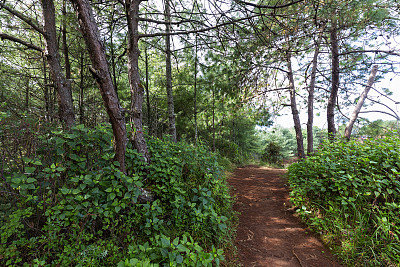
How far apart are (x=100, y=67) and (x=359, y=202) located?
451 cm

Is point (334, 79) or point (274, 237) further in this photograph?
point (334, 79)

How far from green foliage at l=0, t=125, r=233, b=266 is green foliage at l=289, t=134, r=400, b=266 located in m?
1.75

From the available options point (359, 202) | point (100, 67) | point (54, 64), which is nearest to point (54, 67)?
point (54, 64)

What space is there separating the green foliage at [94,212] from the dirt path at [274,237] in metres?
0.41

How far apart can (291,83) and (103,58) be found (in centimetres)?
715

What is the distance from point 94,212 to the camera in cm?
206

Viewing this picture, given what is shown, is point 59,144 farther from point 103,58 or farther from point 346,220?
point 346,220

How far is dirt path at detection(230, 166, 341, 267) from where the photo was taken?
7.88 ft

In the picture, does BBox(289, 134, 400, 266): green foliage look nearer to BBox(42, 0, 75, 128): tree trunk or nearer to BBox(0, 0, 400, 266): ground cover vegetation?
BBox(0, 0, 400, 266): ground cover vegetation

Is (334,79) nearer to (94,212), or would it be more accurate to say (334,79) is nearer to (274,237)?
(274,237)

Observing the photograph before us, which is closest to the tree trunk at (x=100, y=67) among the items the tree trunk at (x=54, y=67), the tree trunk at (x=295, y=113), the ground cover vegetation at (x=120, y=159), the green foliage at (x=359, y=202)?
the ground cover vegetation at (x=120, y=159)

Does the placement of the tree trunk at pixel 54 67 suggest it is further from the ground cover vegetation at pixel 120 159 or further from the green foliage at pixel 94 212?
the green foliage at pixel 94 212

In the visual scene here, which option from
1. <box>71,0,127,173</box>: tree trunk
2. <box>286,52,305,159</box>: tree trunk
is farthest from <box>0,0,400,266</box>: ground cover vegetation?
<box>286,52,305,159</box>: tree trunk

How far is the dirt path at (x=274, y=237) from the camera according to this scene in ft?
7.88
